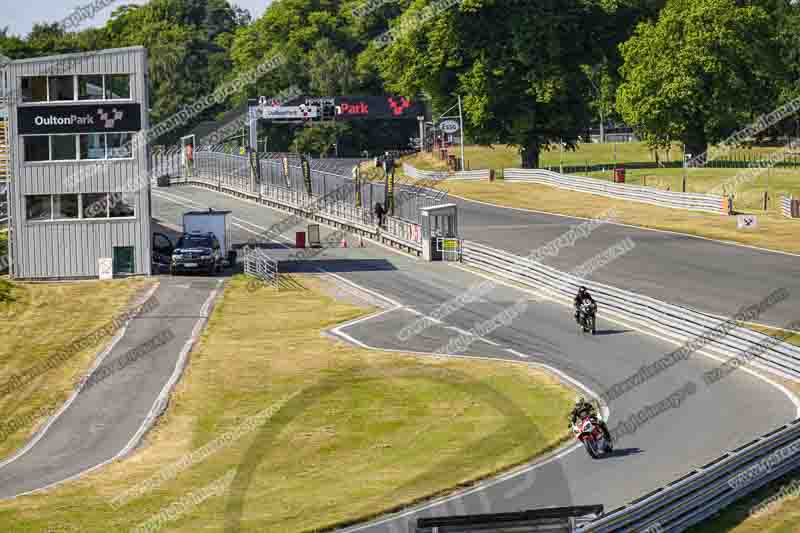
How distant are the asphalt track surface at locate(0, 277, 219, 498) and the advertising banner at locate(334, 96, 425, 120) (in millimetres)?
66994

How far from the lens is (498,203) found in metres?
79.8

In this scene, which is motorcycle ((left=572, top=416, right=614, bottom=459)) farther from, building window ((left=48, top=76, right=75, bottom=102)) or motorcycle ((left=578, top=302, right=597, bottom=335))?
building window ((left=48, top=76, right=75, bottom=102))

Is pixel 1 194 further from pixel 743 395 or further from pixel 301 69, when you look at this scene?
pixel 301 69

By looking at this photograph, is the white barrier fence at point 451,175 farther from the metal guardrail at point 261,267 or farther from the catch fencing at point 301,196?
the metal guardrail at point 261,267

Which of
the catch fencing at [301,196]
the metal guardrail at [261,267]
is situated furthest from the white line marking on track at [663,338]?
the catch fencing at [301,196]

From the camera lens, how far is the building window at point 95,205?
54969mm

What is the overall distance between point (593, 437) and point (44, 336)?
26.4m

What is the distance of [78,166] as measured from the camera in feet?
180

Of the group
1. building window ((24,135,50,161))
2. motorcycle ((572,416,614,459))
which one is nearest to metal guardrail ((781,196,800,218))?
building window ((24,135,50,161))

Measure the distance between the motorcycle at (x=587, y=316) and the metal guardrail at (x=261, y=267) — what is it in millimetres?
18358

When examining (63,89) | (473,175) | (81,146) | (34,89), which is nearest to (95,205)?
(81,146)

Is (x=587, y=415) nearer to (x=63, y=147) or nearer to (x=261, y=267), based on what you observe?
(x=261, y=267)

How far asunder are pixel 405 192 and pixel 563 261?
15202mm

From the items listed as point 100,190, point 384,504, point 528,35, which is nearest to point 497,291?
point 100,190
